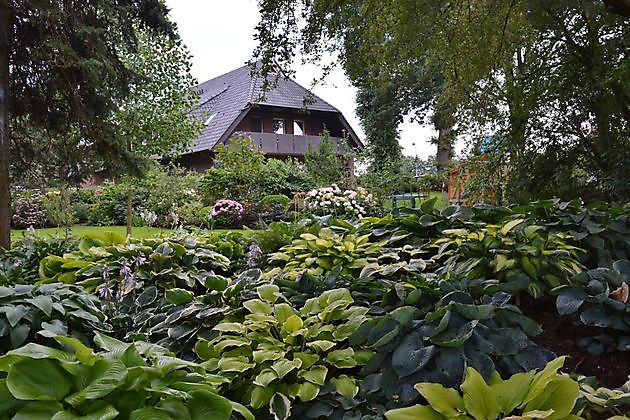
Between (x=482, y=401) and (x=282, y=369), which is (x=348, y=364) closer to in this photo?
(x=282, y=369)

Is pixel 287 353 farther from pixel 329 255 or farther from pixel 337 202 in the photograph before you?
pixel 337 202

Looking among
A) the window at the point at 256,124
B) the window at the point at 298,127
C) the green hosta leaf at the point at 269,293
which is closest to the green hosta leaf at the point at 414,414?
the green hosta leaf at the point at 269,293

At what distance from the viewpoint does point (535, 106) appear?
17.7 ft

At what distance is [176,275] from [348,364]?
1.55m

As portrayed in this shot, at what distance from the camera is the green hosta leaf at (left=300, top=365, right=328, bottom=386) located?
62.6 inches

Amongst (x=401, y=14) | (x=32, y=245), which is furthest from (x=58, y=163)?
(x=401, y=14)

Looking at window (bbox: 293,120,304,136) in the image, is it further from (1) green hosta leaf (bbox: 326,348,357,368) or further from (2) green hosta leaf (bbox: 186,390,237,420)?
(2) green hosta leaf (bbox: 186,390,237,420)

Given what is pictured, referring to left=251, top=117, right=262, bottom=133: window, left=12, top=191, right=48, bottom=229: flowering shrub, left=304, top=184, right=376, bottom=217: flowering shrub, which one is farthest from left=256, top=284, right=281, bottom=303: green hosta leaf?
left=251, top=117, right=262, bottom=133: window

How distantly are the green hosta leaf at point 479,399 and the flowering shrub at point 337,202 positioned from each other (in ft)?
15.7

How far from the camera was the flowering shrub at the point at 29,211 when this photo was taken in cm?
1100

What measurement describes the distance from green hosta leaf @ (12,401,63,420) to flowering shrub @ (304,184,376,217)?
5.04 metres

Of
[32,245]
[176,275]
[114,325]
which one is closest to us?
[114,325]

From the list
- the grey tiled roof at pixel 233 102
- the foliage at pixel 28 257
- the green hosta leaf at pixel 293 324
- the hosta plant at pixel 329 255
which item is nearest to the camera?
the green hosta leaf at pixel 293 324

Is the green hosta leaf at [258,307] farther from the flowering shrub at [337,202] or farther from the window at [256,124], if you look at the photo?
the window at [256,124]
